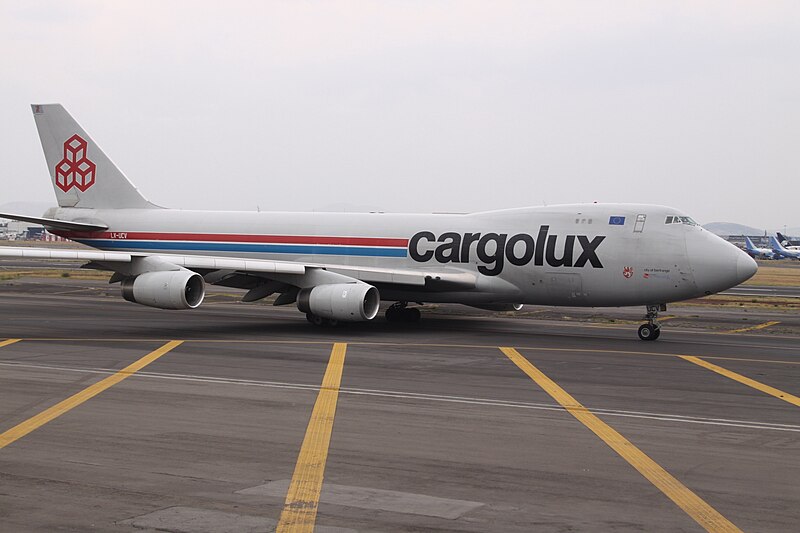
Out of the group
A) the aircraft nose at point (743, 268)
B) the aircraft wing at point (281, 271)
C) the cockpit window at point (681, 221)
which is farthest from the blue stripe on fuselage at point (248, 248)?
the aircraft nose at point (743, 268)

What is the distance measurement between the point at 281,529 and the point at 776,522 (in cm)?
502

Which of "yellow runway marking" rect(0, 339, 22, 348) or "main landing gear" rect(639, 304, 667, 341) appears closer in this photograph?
"yellow runway marking" rect(0, 339, 22, 348)

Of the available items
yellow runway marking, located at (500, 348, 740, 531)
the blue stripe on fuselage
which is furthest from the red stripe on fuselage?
yellow runway marking, located at (500, 348, 740, 531)

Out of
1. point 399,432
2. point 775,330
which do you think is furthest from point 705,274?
point 399,432

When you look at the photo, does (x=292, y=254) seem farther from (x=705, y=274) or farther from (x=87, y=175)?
(x=705, y=274)

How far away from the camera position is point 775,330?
32031mm

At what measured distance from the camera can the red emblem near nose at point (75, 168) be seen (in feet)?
124

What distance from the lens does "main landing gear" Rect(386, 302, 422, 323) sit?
33406 millimetres

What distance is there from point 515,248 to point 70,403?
1690 cm

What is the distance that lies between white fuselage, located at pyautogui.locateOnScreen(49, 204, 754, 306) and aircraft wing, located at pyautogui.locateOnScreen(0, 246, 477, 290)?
2.16 ft

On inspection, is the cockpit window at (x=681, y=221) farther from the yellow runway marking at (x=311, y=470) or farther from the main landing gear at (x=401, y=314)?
the yellow runway marking at (x=311, y=470)

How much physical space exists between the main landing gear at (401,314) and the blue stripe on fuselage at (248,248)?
2.31 metres

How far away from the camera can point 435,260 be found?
1227 inches

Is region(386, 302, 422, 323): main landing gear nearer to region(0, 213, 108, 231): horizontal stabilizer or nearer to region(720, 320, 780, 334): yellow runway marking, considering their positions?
region(720, 320, 780, 334): yellow runway marking
